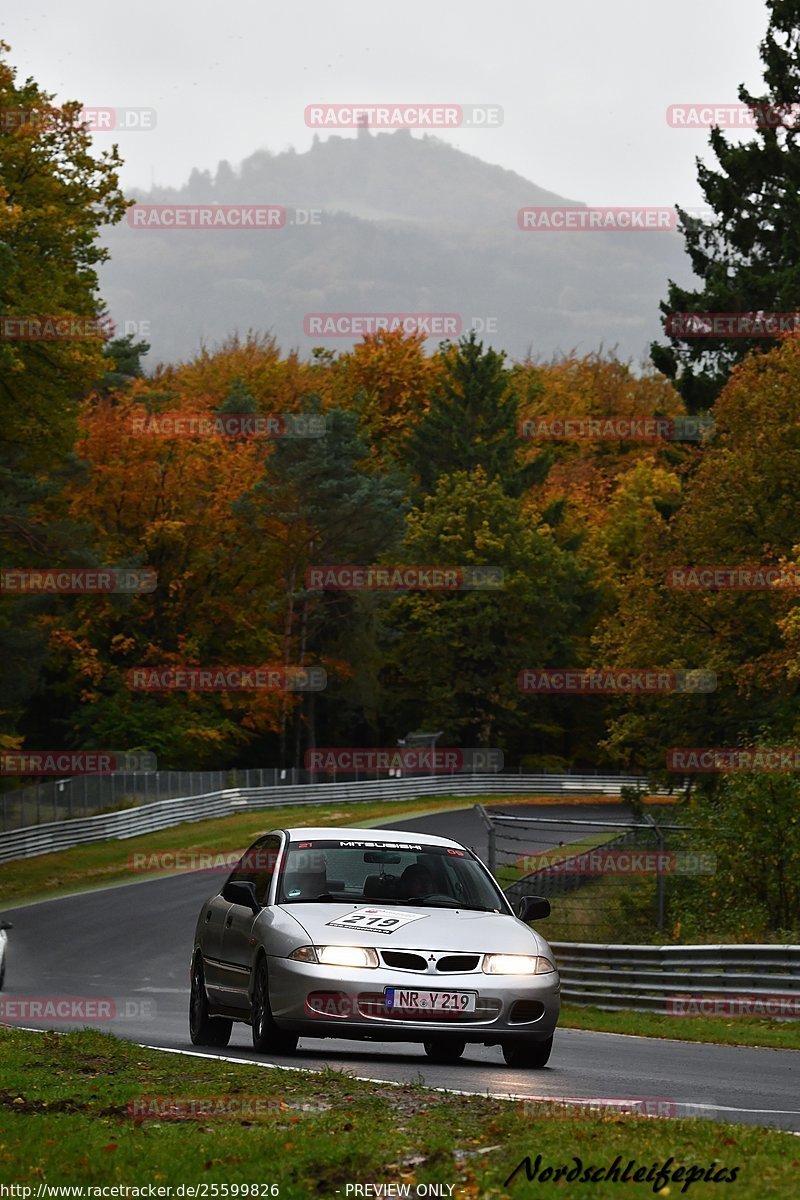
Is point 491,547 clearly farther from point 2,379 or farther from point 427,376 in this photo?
point 2,379

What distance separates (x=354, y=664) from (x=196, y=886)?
35.6 m

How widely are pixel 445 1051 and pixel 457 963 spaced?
1777 millimetres

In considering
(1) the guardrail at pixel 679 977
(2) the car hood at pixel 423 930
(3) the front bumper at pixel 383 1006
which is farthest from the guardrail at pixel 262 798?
(3) the front bumper at pixel 383 1006

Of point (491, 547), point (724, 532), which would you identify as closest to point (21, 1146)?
point (724, 532)

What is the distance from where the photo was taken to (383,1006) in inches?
472

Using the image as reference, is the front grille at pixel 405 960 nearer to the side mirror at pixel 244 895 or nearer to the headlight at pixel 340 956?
the headlight at pixel 340 956

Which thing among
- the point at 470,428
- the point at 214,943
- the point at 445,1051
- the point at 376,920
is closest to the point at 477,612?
the point at 470,428

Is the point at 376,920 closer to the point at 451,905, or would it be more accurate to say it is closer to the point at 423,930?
the point at 423,930

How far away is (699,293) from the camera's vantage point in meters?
56.2

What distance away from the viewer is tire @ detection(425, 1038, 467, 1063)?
13.3 meters

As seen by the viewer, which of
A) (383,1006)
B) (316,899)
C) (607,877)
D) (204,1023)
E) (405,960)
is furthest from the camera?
(607,877)

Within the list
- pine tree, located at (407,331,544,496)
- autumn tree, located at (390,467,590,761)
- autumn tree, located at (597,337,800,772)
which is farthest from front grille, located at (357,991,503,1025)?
pine tree, located at (407,331,544,496)

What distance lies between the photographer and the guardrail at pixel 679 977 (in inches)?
773

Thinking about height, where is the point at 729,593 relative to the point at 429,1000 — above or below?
above
